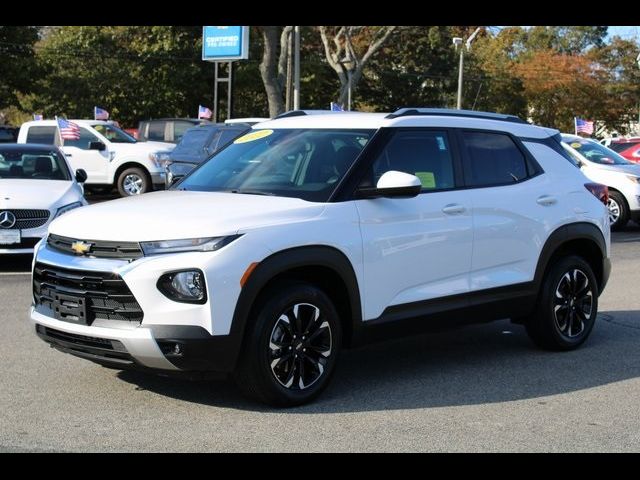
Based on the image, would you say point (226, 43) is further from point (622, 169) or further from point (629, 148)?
point (622, 169)

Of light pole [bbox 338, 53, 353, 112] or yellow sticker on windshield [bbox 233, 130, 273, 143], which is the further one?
light pole [bbox 338, 53, 353, 112]

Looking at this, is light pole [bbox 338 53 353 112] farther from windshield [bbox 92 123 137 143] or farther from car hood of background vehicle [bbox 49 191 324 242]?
car hood of background vehicle [bbox 49 191 324 242]

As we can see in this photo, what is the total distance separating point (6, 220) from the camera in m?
11.2

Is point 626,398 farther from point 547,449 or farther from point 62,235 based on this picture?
point 62,235

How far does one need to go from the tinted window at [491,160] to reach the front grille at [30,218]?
20.9ft

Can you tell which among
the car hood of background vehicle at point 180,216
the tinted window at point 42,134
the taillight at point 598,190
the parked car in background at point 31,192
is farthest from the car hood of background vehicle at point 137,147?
the car hood of background vehicle at point 180,216

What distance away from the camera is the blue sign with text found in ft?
90.2

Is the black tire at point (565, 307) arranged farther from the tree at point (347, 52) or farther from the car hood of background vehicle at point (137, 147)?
the tree at point (347, 52)

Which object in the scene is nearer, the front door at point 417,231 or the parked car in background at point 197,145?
the front door at point 417,231

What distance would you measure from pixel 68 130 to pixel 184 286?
→ 17537mm

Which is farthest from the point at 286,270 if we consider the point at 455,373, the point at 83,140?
the point at 83,140

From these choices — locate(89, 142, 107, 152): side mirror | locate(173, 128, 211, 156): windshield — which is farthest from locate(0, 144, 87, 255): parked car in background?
locate(89, 142, 107, 152): side mirror

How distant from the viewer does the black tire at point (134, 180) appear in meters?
22.1

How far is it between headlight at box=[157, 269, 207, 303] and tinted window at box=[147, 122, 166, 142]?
2187cm
